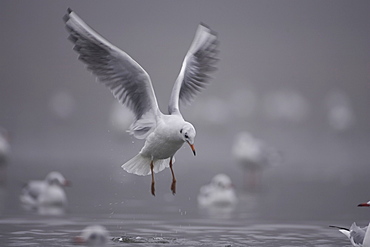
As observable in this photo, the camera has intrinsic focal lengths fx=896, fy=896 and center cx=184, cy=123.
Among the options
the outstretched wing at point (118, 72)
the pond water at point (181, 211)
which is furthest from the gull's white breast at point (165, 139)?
the pond water at point (181, 211)

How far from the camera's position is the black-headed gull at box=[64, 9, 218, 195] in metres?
8.95

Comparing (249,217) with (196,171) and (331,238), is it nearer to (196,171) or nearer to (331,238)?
(331,238)

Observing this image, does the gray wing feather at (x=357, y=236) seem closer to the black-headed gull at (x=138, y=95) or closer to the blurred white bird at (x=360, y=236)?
the blurred white bird at (x=360, y=236)

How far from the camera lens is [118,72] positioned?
9.32 meters

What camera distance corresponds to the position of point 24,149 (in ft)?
80.0

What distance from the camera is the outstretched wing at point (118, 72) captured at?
902 centimetres

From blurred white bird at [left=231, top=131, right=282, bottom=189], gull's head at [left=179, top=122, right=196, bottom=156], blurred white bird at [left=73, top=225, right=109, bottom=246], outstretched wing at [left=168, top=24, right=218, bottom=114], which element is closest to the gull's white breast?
gull's head at [left=179, top=122, right=196, bottom=156]

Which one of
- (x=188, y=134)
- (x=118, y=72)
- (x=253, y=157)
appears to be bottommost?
(x=188, y=134)

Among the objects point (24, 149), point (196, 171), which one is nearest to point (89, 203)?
point (196, 171)

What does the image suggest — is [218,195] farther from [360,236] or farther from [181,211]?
[360,236]

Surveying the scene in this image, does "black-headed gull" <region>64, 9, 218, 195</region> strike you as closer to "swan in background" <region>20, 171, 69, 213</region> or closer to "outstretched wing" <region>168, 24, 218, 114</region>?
"outstretched wing" <region>168, 24, 218, 114</region>

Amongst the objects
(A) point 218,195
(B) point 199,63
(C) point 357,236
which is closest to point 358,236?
(C) point 357,236

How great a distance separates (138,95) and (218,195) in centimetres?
319

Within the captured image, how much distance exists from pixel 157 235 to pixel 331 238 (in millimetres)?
1663
